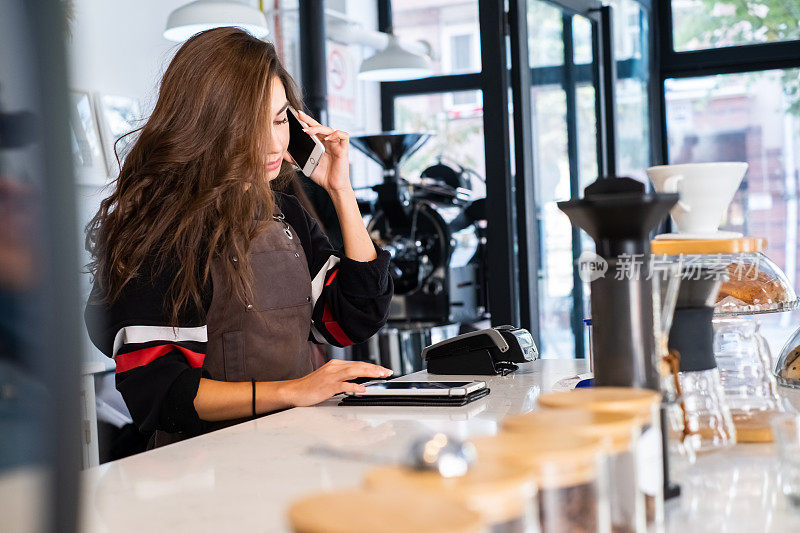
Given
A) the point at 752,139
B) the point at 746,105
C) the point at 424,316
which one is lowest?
the point at 424,316

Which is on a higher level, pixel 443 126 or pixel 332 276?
pixel 443 126

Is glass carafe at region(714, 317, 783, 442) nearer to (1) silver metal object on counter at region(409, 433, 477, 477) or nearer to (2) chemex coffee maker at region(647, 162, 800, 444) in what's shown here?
(2) chemex coffee maker at region(647, 162, 800, 444)

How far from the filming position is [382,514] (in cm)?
52

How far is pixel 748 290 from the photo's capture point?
4.56ft

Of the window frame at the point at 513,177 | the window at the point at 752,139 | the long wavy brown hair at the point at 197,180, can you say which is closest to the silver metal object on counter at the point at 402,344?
the window frame at the point at 513,177

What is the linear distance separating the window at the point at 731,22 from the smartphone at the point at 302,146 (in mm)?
4343

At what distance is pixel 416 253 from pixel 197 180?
8.03 feet

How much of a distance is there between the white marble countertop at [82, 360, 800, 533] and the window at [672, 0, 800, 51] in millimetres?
4926

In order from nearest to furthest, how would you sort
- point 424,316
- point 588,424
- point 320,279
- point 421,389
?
point 588,424
point 421,389
point 320,279
point 424,316

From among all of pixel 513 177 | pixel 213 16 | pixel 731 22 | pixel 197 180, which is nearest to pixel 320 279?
pixel 197 180

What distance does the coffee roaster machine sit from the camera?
426 cm

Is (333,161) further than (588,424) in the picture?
Yes

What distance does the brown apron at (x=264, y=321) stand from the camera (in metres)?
1.80

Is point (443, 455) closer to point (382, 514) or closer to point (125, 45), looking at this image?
point (382, 514)
